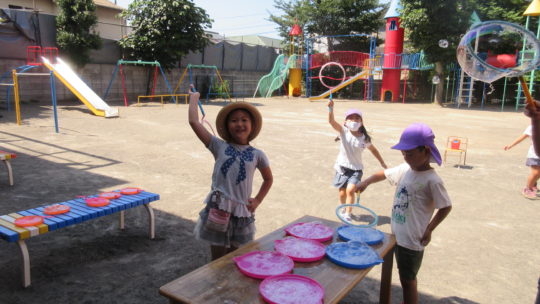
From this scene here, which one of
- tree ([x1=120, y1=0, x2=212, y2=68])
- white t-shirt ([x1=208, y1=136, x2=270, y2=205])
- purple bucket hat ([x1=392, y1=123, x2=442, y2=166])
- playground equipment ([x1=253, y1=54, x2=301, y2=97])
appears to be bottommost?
white t-shirt ([x1=208, y1=136, x2=270, y2=205])

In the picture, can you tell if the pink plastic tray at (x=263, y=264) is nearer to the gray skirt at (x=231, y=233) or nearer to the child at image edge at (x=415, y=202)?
the gray skirt at (x=231, y=233)

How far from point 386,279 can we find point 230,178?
1381 mm

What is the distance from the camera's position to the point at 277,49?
1192 inches

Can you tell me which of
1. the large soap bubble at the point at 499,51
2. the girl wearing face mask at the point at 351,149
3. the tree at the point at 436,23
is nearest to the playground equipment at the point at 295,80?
the tree at the point at 436,23

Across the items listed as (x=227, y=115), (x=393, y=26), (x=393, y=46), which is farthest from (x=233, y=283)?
(x=393, y=26)

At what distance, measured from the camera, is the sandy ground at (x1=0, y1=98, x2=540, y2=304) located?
10.8 feet

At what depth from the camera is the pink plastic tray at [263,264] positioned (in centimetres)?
201

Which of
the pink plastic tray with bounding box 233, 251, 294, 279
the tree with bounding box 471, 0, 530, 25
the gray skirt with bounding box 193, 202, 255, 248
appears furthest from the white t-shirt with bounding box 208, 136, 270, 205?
the tree with bounding box 471, 0, 530, 25

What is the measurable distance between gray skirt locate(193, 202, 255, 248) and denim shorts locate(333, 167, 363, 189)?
2.16 m

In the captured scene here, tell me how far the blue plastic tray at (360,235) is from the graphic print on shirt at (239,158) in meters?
0.79

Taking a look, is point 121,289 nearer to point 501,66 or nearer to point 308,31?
point 501,66

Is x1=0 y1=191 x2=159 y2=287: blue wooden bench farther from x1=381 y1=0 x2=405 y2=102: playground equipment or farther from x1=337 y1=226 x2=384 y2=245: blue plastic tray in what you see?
x1=381 y1=0 x2=405 y2=102: playground equipment

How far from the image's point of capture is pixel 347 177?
4.76 metres

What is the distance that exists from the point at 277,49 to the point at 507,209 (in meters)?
26.5
